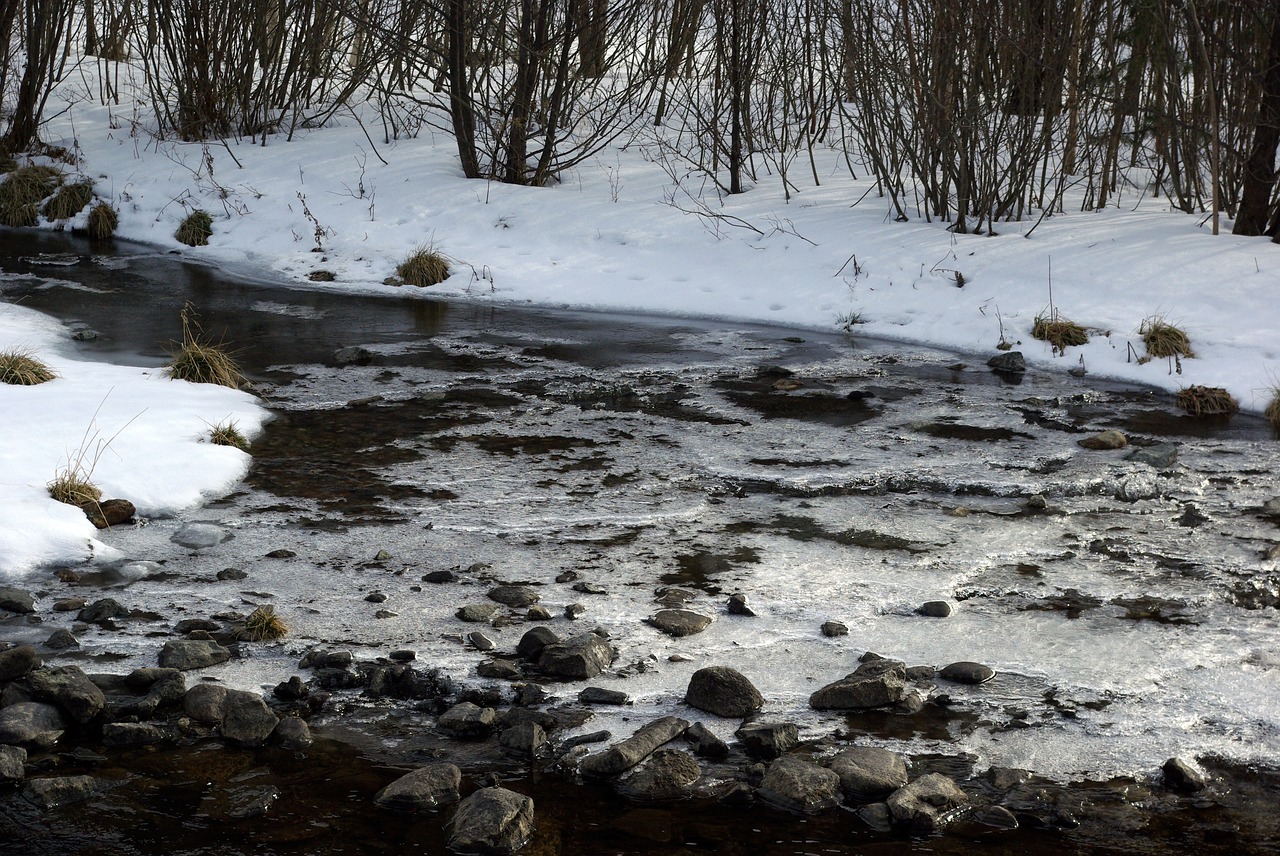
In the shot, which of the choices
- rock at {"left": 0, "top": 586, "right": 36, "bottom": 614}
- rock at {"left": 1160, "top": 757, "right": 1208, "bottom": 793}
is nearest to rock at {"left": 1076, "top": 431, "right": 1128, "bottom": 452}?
rock at {"left": 1160, "top": 757, "right": 1208, "bottom": 793}

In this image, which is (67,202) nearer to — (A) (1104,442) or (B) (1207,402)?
(A) (1104,442)

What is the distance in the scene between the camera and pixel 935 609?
3887 millimetres

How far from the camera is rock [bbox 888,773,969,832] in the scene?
272cm

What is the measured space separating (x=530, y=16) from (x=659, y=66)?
177cm

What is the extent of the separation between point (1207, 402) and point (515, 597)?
4857mm

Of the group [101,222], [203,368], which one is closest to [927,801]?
[203,368]

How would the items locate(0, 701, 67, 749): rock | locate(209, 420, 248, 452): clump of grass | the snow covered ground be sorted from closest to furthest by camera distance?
locate(0, 701, 67, 749): rock, the snow covered ground, locate(209, 420, 248, 452): clump of grass

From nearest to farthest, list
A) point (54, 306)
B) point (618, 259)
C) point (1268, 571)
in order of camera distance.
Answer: point (1268, 571), point (54, 306), point (618, 259)

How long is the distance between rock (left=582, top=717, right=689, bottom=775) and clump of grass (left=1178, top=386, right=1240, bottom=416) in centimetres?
495

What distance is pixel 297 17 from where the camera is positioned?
1320 cm

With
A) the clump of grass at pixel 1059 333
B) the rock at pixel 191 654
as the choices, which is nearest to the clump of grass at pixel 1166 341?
the clump of grass at pixel 1059 333

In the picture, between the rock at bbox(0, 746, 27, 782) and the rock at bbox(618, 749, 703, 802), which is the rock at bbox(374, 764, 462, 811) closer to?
the rock at bbox(618, 749, 703, 802)

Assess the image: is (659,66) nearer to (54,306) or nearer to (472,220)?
(472,220)

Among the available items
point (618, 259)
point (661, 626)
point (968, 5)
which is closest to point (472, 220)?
point (618, 259)
